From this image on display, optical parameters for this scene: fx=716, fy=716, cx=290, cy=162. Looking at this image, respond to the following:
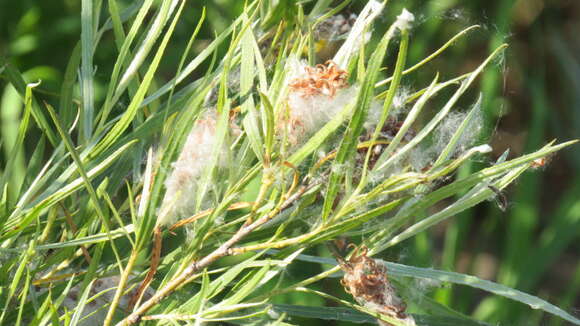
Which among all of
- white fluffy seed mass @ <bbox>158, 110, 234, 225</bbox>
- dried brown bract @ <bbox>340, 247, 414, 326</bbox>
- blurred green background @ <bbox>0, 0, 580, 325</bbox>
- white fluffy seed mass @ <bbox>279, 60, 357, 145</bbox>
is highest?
white fluffy seed mass @ <bbox>279, 60, 357, 145</bbox>

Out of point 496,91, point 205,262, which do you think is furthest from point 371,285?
point 496,91

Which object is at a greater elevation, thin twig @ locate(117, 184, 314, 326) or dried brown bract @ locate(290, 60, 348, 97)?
dried brown bract @ locate(290, 60, 348, 97)

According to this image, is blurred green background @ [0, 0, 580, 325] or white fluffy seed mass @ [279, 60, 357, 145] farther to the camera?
blurred green background @ [0, 0, 580, 325]

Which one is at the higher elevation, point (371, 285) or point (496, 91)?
point (371, 285)

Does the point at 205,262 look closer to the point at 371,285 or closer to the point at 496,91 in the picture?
the point at 371,285

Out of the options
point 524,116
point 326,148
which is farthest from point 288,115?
point 524,116
